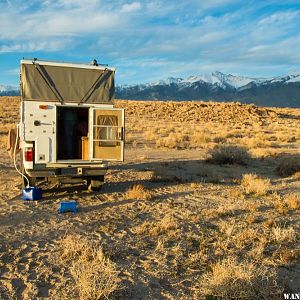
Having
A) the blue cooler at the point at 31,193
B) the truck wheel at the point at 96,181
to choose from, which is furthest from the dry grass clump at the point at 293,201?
the blue cooler at the point at 31,193

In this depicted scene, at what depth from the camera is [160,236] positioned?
736 centimetres

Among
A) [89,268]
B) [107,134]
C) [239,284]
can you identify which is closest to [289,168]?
[107,134]

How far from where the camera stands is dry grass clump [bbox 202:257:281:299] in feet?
16.1

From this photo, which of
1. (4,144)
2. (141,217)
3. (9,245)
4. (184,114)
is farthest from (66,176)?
(184,114)

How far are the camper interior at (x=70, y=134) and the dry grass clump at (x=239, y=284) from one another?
6.66 m

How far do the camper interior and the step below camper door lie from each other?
154 cm

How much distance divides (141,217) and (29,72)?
444cm

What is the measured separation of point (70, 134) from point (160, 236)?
5.20 metres

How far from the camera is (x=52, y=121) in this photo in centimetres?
968

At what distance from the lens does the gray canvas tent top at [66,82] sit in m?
9.98

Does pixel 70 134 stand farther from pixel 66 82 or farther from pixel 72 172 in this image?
pixel 66 82

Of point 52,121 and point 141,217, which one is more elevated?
point 52,121

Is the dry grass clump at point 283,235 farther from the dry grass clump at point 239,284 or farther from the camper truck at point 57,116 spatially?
the camper truck at point 57,116

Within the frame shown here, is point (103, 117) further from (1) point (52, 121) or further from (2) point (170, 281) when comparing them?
(2) point (170, 281)
